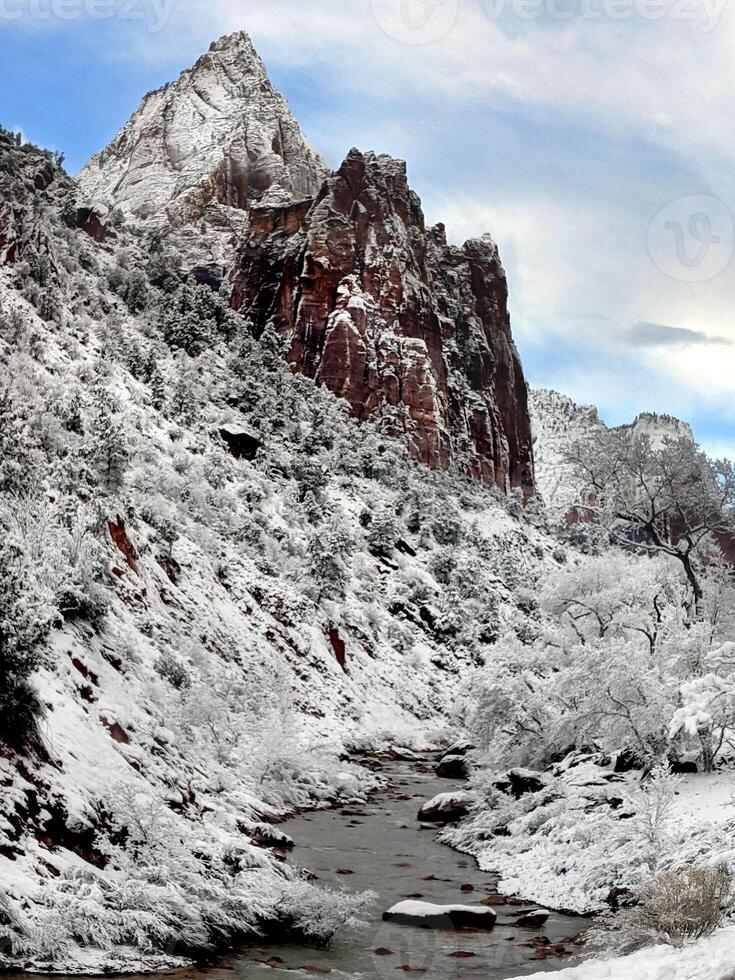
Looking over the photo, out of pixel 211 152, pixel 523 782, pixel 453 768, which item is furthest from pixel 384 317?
pixel 523 782

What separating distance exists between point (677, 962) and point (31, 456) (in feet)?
58.3

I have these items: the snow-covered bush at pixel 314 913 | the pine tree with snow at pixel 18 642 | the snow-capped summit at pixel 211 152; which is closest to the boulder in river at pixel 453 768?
the snow-covered bush at pixel 314 913

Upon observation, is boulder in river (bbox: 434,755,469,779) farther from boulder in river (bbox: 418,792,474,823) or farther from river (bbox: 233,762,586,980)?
boulder in river (bbox: 418,792,474,823)

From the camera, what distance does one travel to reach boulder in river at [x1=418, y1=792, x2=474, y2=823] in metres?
19.6

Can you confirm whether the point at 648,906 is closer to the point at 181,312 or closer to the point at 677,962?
the point at 677,962

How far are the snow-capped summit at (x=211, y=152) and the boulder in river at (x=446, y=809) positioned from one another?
91773mm

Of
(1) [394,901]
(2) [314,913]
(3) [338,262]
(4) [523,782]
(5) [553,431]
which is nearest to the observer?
(2) [314,913]

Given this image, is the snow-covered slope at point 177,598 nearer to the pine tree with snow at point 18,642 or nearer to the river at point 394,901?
the pine tree with snow at point 18,642

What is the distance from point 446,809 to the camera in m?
19.8

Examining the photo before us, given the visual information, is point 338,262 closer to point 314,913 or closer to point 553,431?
point 553,431

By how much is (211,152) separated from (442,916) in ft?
386

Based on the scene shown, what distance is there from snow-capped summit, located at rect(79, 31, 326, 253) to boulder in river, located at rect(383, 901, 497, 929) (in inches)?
3866

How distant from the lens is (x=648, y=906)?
27.6 ft

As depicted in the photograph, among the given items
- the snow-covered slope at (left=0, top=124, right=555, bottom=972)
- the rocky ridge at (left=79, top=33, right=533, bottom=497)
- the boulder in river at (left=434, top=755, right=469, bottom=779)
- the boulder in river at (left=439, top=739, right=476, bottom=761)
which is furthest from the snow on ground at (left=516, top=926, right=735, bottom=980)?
the rocky ridge at (left=79, top=33, right=533, bottom=497)
